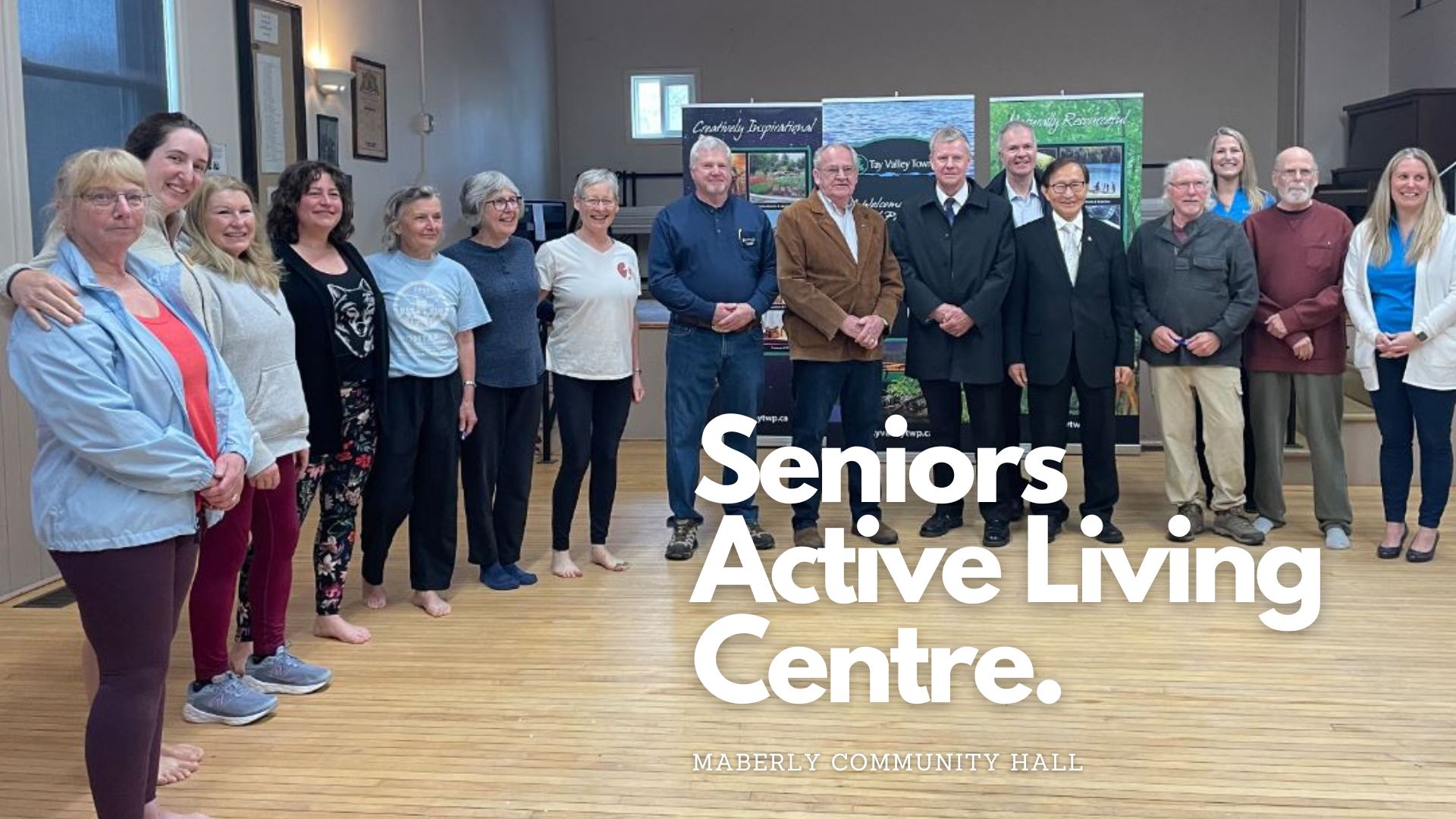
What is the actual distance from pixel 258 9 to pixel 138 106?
3.60ft

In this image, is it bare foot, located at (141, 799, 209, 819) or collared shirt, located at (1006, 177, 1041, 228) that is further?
collared shirt, located at (1006, 177, 1041, 228)

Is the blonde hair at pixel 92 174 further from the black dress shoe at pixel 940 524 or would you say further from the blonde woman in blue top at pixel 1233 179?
the blonde woman in blue top at pixel 1233 179

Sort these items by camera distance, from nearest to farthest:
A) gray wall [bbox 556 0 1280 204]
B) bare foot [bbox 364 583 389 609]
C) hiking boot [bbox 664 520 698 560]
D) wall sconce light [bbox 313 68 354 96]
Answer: bare foot [bbox 364 583 389 609]
hiking boot [bbox 664 520 698 560]
wall sconce light [bbox 313 68 354 96]
gray wall [bbox 556 0 1280 204]

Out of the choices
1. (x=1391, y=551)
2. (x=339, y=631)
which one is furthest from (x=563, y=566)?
(x=1391, y=551)

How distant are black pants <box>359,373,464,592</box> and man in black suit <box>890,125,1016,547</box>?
187cm

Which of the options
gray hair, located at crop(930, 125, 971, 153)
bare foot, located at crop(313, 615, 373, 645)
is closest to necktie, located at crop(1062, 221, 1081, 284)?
gray hair, located at crop(930, 125, 971, 153)

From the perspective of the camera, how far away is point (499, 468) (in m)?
4.65

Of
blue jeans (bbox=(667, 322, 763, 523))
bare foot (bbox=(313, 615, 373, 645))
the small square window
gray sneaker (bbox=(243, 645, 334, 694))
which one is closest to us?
gray sneaker (bbox=(243, 645, 334, 694))

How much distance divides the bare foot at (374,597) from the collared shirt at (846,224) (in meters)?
2.05

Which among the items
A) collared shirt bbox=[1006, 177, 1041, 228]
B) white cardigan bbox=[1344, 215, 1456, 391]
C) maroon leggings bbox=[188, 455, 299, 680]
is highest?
collared shirt bbox=[1006, 177, 1041, 228]

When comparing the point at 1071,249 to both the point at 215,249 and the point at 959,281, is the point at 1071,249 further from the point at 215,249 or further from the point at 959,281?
the point at 215,249

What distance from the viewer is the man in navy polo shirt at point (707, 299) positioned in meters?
4.95

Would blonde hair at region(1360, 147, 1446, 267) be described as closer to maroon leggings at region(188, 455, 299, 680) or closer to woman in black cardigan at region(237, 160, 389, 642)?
woman in black cardigan at region(237, 160, 389, 642)

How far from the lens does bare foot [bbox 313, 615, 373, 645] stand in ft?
13.4
